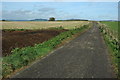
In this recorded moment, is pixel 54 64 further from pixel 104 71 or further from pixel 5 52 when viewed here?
pixel 5 52

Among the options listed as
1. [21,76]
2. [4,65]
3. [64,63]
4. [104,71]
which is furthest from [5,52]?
[104,71]

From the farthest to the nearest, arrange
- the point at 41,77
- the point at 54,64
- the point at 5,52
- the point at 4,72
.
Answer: the point at 5,52 < the point at 54,64 < the point at 4,72 < the point at 41,77

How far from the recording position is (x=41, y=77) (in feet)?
28.0

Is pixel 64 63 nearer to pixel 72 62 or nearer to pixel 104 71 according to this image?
pixel 72 62

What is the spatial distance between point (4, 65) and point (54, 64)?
108 inches

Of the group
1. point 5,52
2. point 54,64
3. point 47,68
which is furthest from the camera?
point 5,52

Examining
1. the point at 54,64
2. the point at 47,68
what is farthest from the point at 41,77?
the point at 54,64

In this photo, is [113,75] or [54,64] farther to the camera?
[54,64]

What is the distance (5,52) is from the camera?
14930mm

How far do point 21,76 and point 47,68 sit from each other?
5.78 ft

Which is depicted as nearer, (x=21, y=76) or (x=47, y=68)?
(x=21, y=76)

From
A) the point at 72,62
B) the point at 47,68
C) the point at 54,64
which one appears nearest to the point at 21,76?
the point at 47,68

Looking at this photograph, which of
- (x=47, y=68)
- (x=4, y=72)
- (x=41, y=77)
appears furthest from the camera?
(x=47, y=68)

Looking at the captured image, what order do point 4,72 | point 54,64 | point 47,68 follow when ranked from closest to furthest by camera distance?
point 4,72
point 47,68
point 54,64
